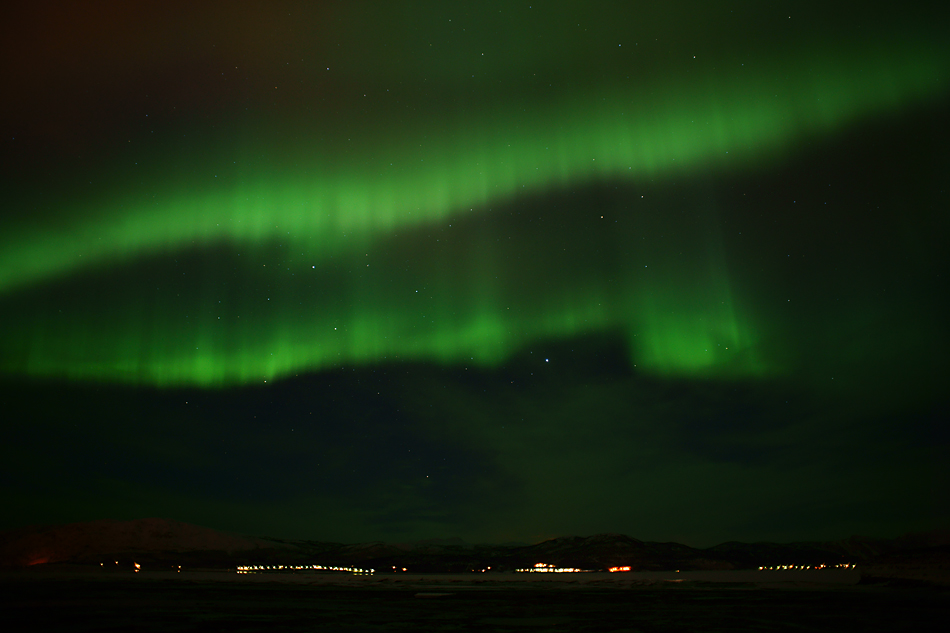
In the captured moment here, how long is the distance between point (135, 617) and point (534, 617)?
2475 cm

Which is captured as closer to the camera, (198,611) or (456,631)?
(456,631)

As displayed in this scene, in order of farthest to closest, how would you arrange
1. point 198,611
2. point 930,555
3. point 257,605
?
point 930,555 → point 257,605 → point 198,611

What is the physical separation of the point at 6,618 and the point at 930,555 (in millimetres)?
207085

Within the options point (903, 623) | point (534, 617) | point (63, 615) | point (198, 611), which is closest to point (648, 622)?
point (534, 617)

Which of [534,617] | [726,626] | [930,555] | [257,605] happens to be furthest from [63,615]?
[930,555]

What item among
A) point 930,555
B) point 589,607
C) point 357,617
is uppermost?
point 357,617

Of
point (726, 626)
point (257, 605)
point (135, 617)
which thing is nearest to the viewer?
point (726, 626)

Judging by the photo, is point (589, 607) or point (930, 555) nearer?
point (589, 607)

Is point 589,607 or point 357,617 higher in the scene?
point 357,617

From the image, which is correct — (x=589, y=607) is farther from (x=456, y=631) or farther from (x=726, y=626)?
(x=456, y=631)

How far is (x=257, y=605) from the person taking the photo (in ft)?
155

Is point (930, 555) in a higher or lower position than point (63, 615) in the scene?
lower

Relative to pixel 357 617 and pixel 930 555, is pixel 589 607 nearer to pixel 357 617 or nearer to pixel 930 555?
pixel 357 617

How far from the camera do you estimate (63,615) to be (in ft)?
119
